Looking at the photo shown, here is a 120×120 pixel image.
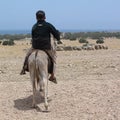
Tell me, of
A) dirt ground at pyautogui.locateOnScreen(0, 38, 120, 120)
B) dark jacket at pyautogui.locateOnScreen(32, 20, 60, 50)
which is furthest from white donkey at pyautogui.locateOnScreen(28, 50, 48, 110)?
dirt ground at pyautogui.locateOnScreen(0, 38, 120, 120)

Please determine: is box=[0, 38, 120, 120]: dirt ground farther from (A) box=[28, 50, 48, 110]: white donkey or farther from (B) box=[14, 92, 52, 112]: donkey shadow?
(A) box=[28, 50, 48, 110]: white donkey

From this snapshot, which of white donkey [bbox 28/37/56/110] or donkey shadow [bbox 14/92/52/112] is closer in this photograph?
white donkey [bbox 28/37/56/110]

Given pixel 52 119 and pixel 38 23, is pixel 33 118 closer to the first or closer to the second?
pixel 52 119

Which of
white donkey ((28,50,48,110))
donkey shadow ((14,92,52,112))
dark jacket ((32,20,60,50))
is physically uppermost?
dark jacket ((32,20,60,50))

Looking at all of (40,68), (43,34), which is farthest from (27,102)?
(43,34)

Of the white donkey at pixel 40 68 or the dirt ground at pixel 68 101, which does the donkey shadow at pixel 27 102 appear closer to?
the dirt ground at pixel 68 101

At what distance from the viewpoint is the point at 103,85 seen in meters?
12.9

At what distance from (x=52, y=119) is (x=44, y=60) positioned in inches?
55.7

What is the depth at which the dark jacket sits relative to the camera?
10891 mm

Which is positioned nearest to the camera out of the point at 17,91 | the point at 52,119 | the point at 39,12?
the point at 52,119

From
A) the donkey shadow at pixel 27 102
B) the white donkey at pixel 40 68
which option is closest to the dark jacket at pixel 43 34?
the white donkey at pixel 40 68

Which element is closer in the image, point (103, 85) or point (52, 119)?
point (52, 119)

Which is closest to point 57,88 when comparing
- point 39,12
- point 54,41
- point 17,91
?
point 17,91

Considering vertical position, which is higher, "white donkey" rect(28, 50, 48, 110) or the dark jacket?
the dark jacket
